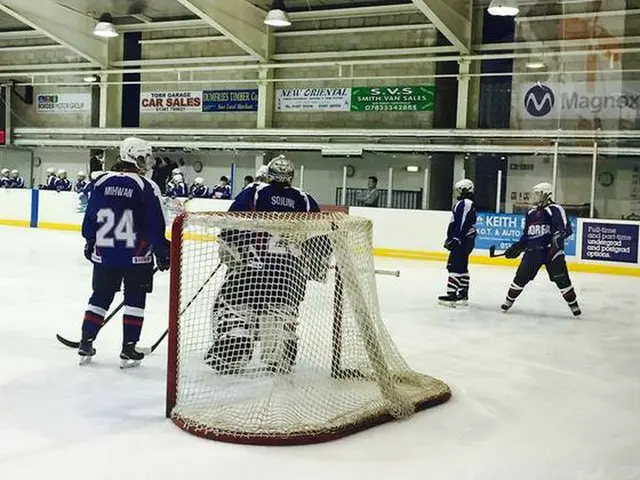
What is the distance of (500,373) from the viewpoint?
441 centimetres

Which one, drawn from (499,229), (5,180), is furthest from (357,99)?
(5,180)

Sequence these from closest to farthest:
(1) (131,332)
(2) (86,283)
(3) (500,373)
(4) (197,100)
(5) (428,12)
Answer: (1) (131,332) → (3) (500,373) → (2) (86,283) → (5) (428,12) → (4) (197,100)

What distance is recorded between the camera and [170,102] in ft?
59.9

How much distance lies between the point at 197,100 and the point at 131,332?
14.4 m

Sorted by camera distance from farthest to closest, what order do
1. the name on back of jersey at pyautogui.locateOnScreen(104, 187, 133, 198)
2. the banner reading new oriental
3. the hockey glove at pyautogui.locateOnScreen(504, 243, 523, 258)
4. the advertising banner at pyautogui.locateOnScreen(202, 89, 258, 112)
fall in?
the advertising banner at pyautogui.locateOnScreen(202, 89, 258, 112) → the banner reading new oriental → the hockey glove at pyautogui.locateOnScreen(504, 243, 523, 258) → the name on back of jersey at pyautogui.locateOnScreen(104, 187, 133, 198)

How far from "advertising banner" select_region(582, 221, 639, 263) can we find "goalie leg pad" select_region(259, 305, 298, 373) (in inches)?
337

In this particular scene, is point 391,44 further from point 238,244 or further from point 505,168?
point 238,244

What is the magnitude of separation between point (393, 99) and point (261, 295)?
12653mm

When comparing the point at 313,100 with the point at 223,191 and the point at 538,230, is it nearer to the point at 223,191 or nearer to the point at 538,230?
the point at 223,191

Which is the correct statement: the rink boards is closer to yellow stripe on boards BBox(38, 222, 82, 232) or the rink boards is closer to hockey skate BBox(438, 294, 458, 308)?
yellow stripe on boards BBox(38, 222, 82, 232)

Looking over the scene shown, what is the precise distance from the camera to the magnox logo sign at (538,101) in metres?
13.9

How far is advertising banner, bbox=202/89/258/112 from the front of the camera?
17.2 metres

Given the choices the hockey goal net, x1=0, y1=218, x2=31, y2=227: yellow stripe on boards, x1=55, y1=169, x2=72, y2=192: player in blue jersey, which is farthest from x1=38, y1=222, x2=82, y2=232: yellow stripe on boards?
the hockey goal net

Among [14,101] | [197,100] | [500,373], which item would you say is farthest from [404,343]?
[14,101]
